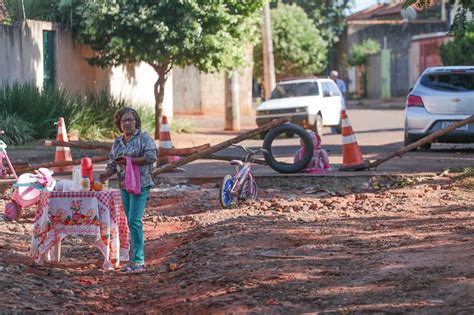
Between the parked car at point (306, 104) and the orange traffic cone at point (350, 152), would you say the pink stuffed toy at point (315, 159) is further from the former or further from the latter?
the parked car at point (306, 104)

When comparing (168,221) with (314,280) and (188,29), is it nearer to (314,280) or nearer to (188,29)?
(314,280)

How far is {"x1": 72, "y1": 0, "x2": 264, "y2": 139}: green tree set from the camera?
2425 centimetres

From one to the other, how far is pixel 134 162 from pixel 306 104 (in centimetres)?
1768

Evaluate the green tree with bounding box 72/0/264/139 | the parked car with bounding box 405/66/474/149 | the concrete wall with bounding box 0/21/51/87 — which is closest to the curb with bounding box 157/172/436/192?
the parked car with bounding box 405/66/474/149

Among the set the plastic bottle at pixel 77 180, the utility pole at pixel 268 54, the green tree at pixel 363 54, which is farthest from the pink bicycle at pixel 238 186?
the green tree at pixel 363 54

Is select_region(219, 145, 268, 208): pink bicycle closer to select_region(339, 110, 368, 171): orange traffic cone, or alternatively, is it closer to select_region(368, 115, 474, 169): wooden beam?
select_region(368, 115, 474, 169): wooden beam

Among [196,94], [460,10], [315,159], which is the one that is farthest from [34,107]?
[196,94]

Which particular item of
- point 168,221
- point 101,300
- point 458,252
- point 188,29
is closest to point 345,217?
point 168,221

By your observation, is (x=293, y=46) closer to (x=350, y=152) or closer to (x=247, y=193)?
(x=350, y=152)

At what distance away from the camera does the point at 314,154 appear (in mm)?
15406

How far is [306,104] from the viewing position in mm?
27047

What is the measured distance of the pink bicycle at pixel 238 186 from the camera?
12.9 metres

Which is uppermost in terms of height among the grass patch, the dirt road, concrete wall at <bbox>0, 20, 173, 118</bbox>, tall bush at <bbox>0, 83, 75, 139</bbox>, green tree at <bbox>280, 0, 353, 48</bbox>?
green tree at <bbox>280, 0, 353, 48</bbox>

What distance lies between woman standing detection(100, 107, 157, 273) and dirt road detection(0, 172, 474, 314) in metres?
0.31
